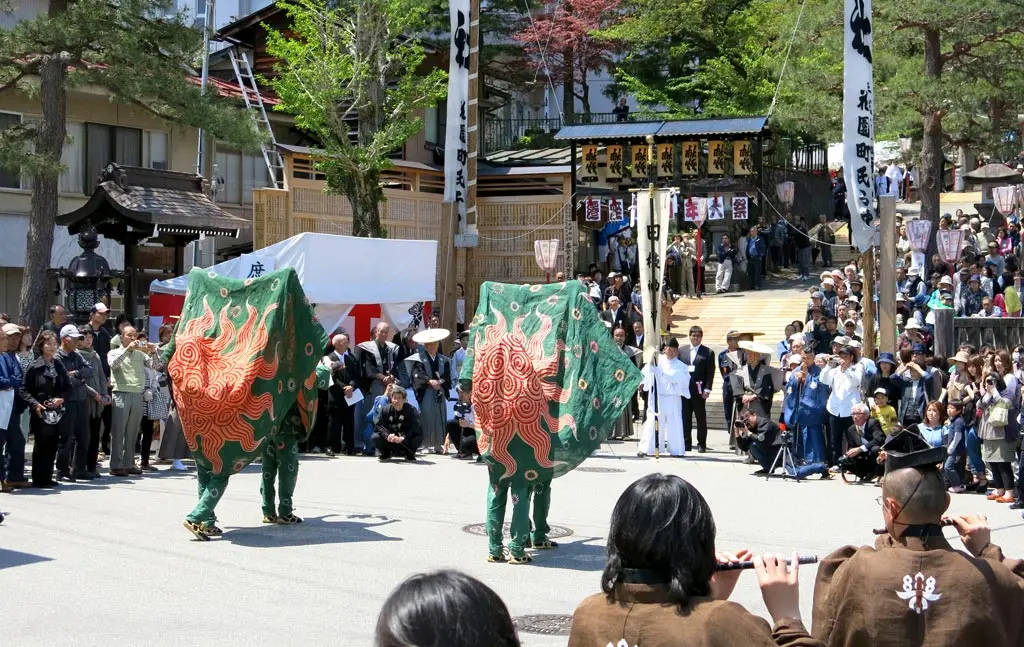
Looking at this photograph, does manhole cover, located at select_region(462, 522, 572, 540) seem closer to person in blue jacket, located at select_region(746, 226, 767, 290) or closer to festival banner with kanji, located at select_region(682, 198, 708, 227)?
festival banner with kanji, located at select_region(682, 198, 708, 227)

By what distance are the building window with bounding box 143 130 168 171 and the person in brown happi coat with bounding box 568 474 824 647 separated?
24630mm

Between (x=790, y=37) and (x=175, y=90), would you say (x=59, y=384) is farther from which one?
(x=790, y=37)

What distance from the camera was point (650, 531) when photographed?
10.4 feet

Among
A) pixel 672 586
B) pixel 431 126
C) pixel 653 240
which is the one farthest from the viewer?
pixel 431 126

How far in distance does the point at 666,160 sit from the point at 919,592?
1087 inches

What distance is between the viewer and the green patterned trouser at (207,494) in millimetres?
10500

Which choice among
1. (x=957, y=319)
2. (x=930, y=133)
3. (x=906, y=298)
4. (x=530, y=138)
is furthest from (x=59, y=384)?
(x=530, y=138)

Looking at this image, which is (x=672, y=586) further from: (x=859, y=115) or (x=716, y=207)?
(x=716, y=207)

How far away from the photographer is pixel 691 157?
100 ft

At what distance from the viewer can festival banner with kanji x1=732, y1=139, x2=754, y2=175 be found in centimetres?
3016

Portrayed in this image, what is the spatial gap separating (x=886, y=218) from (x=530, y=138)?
61.9 feet

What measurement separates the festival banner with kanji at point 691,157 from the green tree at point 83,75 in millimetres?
14523

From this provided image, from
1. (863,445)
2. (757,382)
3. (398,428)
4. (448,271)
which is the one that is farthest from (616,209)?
(863,445)

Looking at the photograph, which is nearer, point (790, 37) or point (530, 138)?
point (790, 37)
